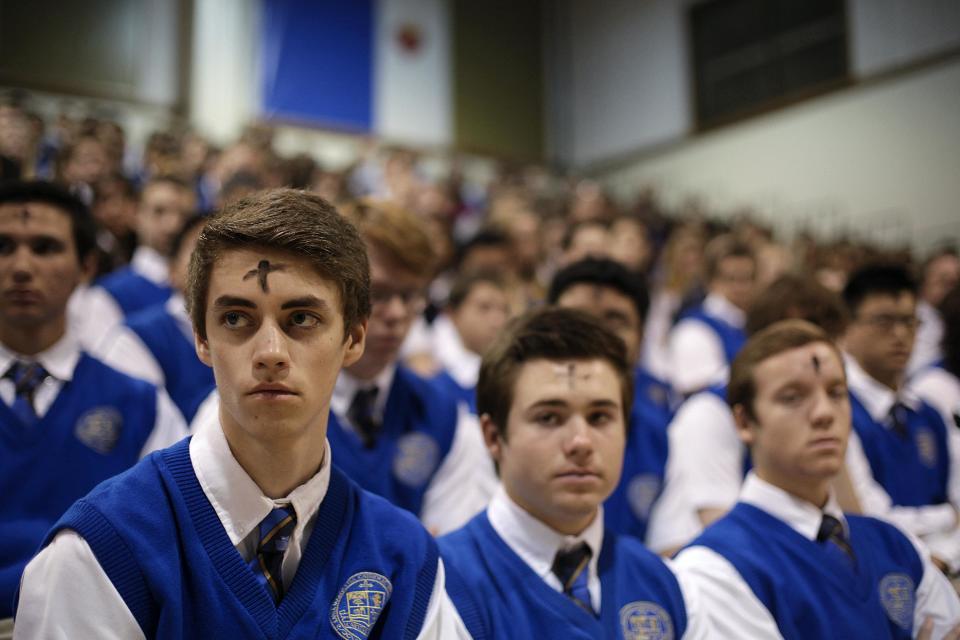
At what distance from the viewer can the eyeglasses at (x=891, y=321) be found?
325 centimetres

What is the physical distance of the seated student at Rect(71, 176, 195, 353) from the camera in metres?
3.29

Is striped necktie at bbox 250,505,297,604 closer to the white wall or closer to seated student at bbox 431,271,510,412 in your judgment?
seated student at bbox 431,271,510,412

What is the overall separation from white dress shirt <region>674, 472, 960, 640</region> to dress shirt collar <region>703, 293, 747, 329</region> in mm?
2588

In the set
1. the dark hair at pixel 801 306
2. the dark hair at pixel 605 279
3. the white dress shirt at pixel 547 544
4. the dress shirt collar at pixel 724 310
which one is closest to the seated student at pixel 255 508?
the white dress shirt at pixel 547 544

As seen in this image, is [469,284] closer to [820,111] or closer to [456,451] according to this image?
[456,451]

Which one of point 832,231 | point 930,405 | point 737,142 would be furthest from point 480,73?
point 930,405

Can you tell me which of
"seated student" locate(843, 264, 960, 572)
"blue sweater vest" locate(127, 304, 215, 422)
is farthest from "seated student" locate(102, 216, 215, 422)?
"seated student" locate(843, 264, 960, 572)

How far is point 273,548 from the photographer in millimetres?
1339

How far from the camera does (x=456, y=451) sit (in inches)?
98.9

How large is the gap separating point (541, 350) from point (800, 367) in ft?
2.25

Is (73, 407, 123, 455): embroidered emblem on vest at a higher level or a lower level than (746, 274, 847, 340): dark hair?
lower

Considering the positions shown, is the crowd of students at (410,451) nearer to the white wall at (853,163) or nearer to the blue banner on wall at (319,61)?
the white wall at (853,163)

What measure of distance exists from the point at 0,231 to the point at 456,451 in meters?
1.41

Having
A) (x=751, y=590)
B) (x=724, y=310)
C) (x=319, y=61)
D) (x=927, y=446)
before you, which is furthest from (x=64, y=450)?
(x=319, y=61)
